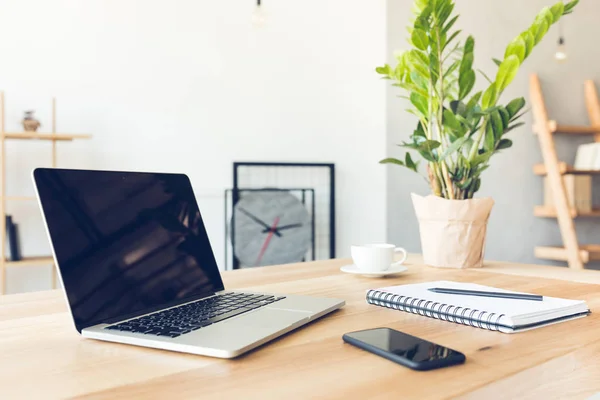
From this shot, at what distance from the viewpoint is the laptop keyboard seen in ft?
1.84

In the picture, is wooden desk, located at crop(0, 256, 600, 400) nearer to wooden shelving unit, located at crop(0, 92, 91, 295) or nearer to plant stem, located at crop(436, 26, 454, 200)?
plant stem, located at crop(436, 26, 454, 200)

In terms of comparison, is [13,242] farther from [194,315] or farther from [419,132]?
[194,315]

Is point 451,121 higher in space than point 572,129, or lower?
lower

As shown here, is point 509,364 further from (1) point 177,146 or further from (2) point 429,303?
(1) point 177,146

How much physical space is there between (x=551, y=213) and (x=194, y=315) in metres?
2.57

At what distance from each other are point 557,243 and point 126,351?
9.67 feet

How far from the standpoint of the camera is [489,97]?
1.13m

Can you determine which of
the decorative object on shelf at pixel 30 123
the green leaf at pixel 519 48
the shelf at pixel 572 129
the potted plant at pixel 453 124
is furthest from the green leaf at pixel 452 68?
the decorative object on shelf at pixel 30 123

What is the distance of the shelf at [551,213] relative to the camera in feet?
8.87

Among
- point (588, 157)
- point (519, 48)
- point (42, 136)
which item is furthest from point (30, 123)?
point (588, 157)

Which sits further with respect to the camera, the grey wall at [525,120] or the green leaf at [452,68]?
the grey wall at [525,120]

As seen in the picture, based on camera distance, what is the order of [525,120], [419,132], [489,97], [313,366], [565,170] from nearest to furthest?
[313,366] → [489,97] → [419,132] → [565,170] → [525,120]

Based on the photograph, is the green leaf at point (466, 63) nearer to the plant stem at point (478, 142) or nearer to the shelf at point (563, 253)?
the plant stem at point (478, 142)

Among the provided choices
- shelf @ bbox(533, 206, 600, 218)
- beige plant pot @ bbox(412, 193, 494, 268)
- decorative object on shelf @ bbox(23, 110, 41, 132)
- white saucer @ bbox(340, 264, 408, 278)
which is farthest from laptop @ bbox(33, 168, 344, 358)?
shelf @ bbox(533, 206, 600, 218)
